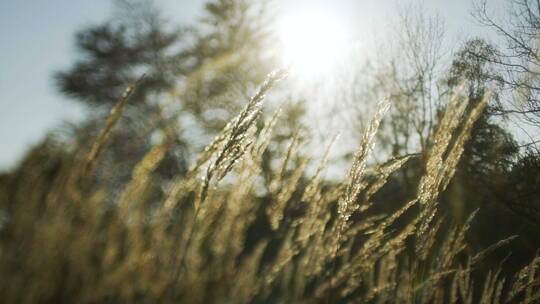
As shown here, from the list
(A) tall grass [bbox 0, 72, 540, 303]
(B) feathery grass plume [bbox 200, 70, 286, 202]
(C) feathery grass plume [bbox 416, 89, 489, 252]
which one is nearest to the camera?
(A) tall grass [bbox 0, 72, 540, 303]

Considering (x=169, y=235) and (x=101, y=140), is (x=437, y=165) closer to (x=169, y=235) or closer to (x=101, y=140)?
(x=169, y=235)

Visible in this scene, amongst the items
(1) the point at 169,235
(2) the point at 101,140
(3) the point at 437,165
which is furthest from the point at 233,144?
(3) the point at 437,165

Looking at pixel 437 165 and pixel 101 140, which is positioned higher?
pixel 437 165

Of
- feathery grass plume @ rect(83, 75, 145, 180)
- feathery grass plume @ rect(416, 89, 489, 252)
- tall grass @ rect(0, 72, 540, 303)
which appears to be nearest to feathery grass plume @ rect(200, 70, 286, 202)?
tall grass @ rect(0, 72, 540, 303)

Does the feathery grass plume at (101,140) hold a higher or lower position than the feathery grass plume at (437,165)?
lower

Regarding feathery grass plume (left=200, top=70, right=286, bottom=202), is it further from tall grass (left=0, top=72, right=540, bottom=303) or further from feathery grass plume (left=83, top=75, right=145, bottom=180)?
feathery grass plume (left=83, top=75, right=145, bottom=180)

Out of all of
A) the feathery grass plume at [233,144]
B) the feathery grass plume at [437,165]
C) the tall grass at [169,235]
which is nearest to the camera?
the tall grass at [169,235]

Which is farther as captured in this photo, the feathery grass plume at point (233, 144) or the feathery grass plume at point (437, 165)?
the feathery grass plume at point (437, 165)

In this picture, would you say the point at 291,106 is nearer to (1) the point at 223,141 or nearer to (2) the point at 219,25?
(2) the point at 219,25

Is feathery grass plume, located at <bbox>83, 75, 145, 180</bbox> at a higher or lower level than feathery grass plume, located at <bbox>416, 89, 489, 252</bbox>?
lower

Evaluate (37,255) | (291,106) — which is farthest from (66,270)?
(291,106)

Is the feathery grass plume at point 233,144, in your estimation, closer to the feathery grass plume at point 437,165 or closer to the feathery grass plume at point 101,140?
the feathery grass plume at point 101,140

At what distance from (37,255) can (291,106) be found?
29.1 ft

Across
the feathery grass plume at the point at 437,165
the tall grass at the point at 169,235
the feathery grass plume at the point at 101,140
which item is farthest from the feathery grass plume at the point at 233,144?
the feathery grass plume at the point at 437,165
